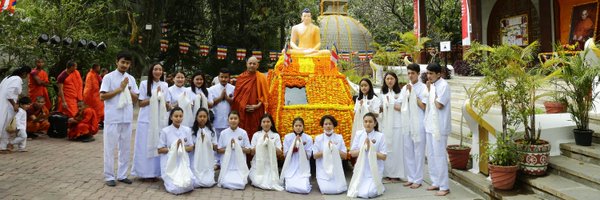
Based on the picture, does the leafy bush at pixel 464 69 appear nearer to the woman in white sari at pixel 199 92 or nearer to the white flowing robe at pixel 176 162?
the woman in white sari at pixel 199 92

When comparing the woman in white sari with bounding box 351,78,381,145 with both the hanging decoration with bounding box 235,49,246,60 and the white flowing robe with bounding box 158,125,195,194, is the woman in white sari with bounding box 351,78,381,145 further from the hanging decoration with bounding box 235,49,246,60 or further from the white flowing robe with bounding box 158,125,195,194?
the hanging decoration with bounding box 235,49,246,60

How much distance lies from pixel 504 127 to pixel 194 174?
390 centimetres

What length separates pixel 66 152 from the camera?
27.1 ft

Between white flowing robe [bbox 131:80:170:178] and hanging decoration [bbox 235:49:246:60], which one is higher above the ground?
hanging decoration [bbox 235:49:246:60]

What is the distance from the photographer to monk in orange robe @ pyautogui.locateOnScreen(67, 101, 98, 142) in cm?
955

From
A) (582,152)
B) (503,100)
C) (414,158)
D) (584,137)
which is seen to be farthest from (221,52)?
(582,152)

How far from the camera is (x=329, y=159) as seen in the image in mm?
5977

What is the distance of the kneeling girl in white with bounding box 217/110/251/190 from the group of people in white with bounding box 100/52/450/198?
0.01m

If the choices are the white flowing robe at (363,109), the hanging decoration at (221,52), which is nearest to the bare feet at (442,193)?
the white flowing robe at (363,109)

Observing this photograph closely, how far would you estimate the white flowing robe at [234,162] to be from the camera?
609 centimetres

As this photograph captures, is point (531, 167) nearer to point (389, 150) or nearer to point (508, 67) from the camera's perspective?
point (508, 67)

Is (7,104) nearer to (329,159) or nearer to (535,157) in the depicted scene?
(329,159)

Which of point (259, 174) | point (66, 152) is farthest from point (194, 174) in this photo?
point (66, 152)

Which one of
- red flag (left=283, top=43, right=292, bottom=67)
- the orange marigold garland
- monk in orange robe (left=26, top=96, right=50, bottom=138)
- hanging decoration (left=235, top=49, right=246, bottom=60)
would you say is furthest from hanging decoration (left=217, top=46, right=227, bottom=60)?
red flag (left=283, top=43, right=292, bottom=67)
